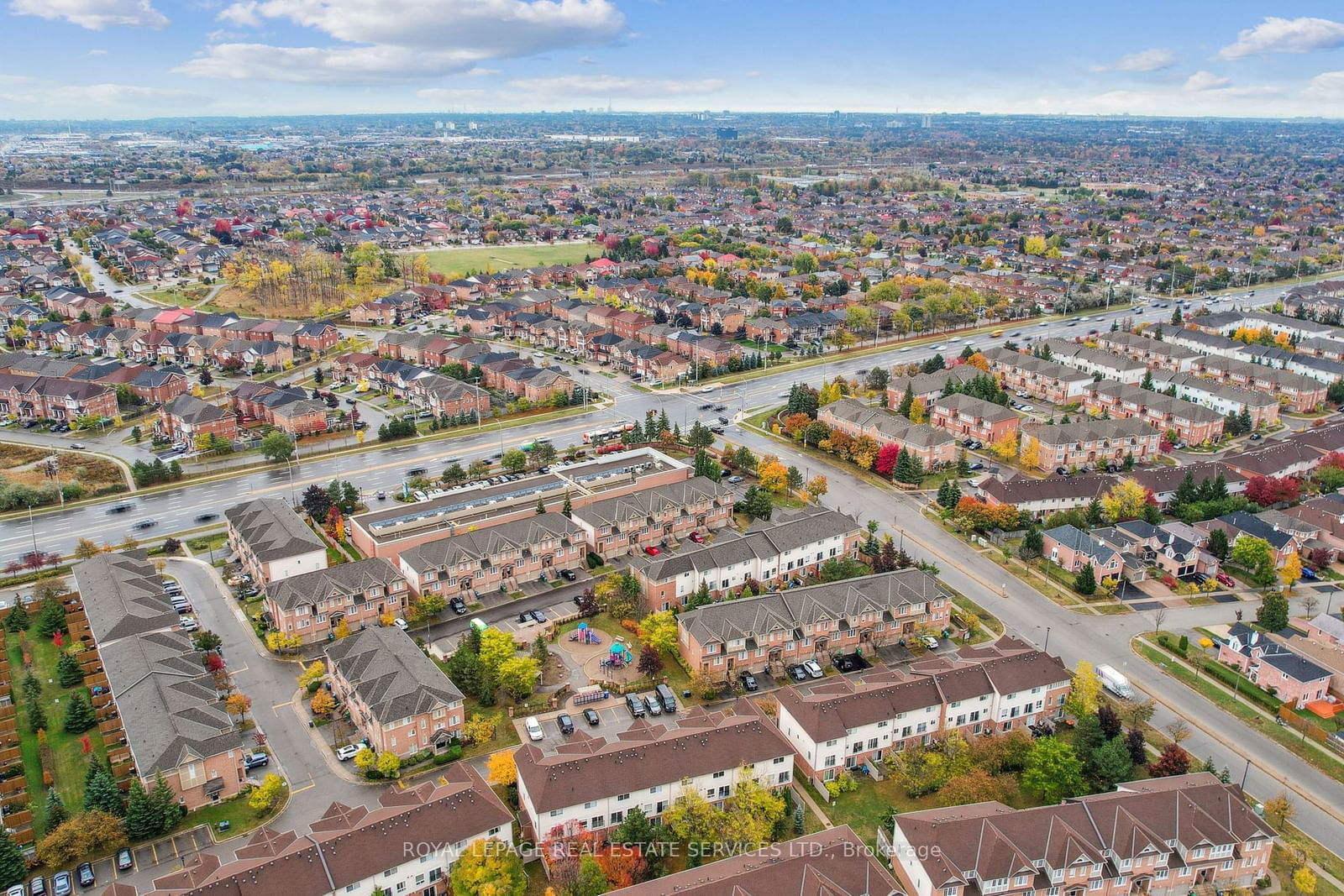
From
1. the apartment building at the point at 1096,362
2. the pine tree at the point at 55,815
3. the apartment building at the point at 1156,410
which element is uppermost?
the apartment building at the point at 1096,362

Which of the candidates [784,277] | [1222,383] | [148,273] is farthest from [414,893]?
[148,273]

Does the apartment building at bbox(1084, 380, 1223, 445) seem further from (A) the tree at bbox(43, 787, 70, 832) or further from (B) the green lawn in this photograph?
(A) the tree at bbox(43, 787, 70, 832)

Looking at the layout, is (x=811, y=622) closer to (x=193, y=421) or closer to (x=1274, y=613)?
(x=1274, y=613)

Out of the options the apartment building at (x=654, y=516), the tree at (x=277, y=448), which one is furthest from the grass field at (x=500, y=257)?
the apartment building at (x=654, y=516)

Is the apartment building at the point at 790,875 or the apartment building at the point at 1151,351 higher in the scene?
the apartment building at the point at 1151,351

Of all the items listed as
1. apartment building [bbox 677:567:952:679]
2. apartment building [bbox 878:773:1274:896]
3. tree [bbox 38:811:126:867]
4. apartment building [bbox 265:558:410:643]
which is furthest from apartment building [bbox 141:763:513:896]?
apartment building [bbox 878:773:1274:896]

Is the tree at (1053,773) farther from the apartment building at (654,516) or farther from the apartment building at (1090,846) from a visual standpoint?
the apartment building at (654,516)
